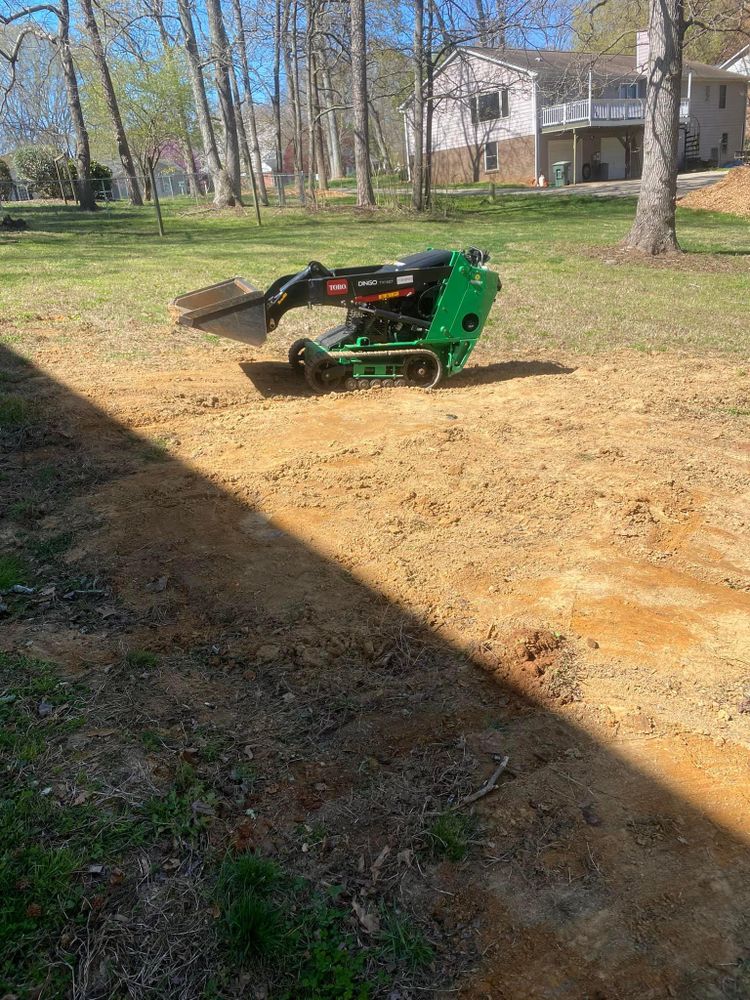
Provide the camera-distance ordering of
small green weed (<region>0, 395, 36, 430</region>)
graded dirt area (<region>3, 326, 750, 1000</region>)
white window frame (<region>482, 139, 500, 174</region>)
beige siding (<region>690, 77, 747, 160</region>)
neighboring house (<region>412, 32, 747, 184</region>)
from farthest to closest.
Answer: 1. beige siding (<region>690, 77, 747, 160</region>)
2. white window frame (<region>482, 139, 500, 174</region>)
3. neighboring house (<region>412, 32, 747, 184</region>)
4. small green weed (<region>0, 395, 36, 430</region>)
5. graded dirt area (<region>3, 326, 750, 1000</region>)

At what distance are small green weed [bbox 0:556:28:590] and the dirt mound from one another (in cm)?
2532

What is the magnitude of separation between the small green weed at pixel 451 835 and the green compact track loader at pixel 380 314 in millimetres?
5360

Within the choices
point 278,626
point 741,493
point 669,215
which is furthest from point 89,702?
point 669,215

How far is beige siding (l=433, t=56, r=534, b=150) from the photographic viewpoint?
40719mm

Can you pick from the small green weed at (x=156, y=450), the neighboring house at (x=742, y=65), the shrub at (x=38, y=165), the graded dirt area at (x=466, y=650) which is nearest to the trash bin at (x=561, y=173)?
the neighboring house at (x=742, y=65)

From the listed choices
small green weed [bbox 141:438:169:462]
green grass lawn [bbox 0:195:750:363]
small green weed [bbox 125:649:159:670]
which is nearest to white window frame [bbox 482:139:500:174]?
green grass lawn [bbox 0:195:750:363]

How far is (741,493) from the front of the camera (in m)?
5.53

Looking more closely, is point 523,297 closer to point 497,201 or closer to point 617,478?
point 617,478

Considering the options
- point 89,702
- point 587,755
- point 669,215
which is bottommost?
point 587,755

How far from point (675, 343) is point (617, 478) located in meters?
5.01

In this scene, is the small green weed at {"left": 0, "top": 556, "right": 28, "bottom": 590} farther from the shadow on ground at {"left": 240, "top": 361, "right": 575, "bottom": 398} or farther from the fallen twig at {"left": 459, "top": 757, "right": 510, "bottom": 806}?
the shadow on ground at {"left": 240, "top": 361, "right": 575, "bottom": 398}

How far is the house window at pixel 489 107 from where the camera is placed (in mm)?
41969

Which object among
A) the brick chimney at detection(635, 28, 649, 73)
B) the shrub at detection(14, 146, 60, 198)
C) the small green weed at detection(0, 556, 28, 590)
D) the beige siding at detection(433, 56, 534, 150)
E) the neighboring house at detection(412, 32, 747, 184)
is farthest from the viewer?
the beige siding at detection(433, 56, 534, 150)

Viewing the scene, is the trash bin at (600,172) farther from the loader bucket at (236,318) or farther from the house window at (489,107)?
the loader bucket at (236,318)
